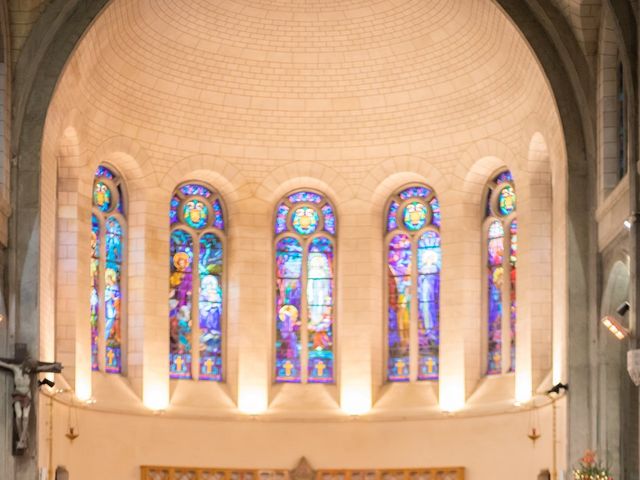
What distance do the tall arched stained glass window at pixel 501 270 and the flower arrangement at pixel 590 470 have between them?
8133 millimetres

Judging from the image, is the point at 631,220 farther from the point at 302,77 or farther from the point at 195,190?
the point at 195,190

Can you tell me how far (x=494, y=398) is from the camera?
127ft

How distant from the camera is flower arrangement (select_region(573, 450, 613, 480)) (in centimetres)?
2977

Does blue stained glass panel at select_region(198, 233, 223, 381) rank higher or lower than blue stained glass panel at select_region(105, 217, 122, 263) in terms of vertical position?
lower

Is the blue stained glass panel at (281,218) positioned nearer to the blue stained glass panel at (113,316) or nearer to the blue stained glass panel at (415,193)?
the blue stained glass panel at (415,193)

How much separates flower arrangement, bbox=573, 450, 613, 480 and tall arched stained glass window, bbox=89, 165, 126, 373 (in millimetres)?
11949

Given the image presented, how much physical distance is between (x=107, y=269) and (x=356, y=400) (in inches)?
240

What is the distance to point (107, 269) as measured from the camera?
3956cm

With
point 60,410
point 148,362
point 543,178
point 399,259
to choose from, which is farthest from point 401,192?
point 60,410

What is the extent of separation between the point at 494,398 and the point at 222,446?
5902 mm

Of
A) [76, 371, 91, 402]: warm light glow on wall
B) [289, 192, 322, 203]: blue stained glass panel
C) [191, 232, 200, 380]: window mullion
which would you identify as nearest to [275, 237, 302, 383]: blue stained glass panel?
[289, 192, 322, 203]: blue stained glass panel

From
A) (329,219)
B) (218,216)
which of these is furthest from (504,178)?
(218,216)

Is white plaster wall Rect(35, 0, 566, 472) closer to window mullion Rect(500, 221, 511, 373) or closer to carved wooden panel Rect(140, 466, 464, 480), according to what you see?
carved wooden panel Rect(140, 466, 464, 480)

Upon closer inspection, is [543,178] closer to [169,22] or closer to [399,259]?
[399,259]
